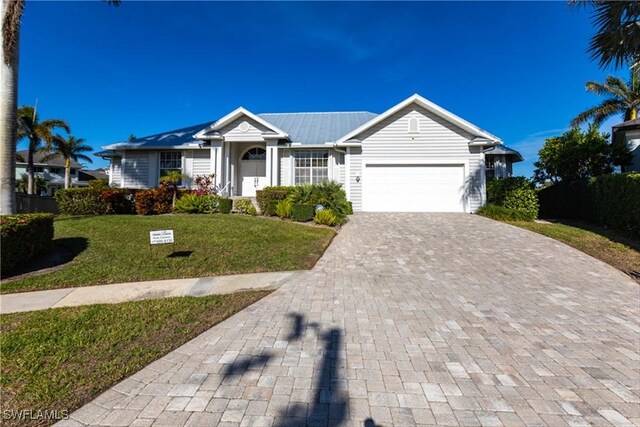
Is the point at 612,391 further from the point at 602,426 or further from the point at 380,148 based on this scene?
the point at 380,148

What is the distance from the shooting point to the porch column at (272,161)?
52.6ft

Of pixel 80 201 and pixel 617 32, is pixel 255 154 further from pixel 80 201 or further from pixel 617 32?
pixel 617 32

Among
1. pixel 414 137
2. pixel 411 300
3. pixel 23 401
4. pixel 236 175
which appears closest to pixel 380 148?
pixel 414 137

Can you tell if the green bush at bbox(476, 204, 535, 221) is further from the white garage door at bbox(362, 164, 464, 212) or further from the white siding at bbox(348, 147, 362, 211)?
the white siding at bbox(348, 147, 362, 211)

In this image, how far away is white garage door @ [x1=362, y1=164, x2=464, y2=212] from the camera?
14.7 meters

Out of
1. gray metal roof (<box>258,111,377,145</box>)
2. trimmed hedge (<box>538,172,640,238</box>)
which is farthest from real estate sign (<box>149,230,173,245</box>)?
trimmed hedge (<box>538,172,640,238</box>)

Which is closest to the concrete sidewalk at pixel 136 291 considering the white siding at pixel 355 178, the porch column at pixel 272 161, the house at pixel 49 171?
the white siding at pixel 355 178

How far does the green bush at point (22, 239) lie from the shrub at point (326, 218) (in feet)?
25.7

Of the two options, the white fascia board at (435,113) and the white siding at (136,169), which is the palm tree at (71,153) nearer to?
the white siding at (136,169)

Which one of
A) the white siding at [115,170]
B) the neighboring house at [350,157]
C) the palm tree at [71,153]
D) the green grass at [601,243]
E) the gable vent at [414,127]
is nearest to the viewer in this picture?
the green grass at [601,243]

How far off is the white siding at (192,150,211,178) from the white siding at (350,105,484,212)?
843 centimetres

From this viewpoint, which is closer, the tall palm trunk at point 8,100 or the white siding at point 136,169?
the tall palm trunk at point 8,100

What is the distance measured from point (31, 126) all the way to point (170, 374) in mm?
30868

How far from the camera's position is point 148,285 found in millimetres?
5789
